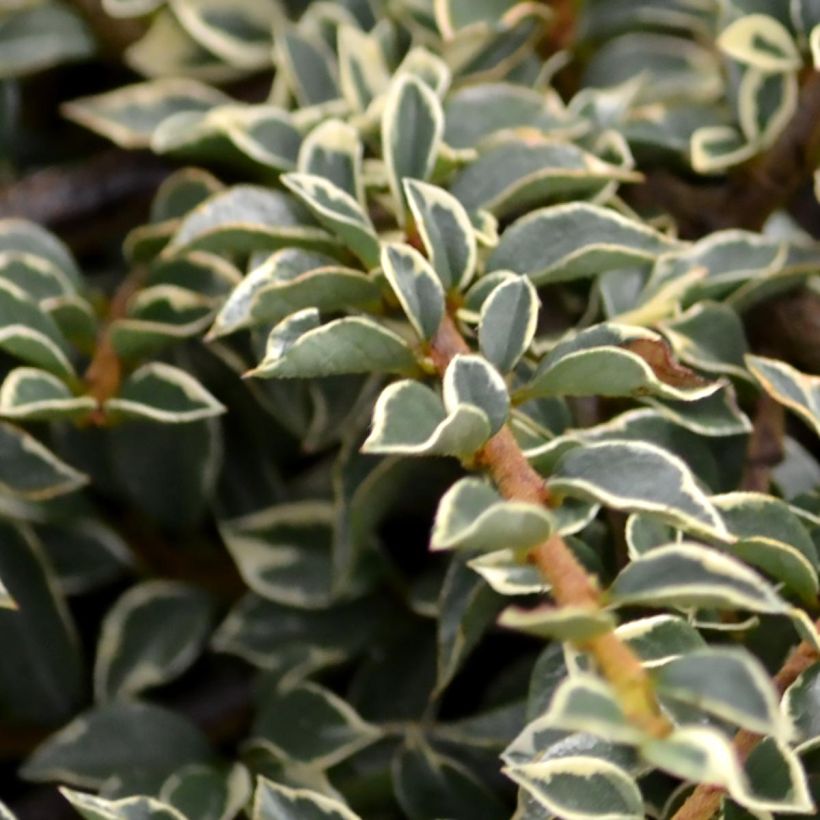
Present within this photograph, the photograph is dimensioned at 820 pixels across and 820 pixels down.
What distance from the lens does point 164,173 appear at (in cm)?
82

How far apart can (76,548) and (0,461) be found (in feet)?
0.46

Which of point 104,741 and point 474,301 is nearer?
point 474,301

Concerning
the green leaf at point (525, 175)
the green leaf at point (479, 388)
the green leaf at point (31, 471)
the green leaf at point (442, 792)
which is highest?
the green leaf at point (525, 175)

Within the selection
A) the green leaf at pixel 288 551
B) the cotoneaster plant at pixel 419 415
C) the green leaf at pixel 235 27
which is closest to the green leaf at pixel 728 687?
the cotoneaster plant at pixel 419 415

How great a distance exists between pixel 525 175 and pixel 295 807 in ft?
1.17

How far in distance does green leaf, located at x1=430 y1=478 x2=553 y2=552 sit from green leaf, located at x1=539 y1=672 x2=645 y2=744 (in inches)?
2.6

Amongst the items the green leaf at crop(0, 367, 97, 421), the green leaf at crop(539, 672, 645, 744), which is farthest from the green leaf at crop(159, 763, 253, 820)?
the green leaf at crop(539, 672, 645, 744)

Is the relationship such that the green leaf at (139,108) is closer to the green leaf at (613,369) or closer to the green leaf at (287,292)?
the green leaf at (287,292)

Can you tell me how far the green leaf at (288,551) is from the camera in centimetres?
71

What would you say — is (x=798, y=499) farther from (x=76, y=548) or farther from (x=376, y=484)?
(x=76, y=548)

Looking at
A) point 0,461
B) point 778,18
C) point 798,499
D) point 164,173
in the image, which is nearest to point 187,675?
point 0,461

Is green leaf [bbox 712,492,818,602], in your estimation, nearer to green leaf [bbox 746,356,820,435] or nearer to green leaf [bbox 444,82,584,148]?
green leaf [bbox 746,356,820,435]

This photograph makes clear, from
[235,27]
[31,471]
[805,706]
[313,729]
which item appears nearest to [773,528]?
[805,706]

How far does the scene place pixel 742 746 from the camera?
462mm
